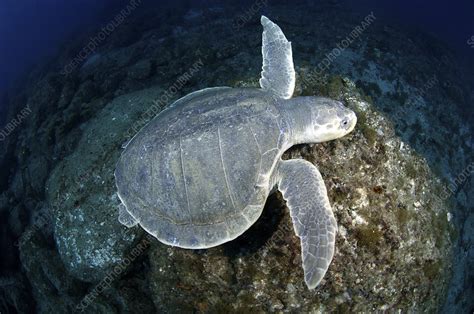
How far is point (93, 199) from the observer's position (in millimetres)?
4211

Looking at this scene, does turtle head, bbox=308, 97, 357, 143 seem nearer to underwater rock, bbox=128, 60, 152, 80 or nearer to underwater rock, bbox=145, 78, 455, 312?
underwater rock, bbox=145, 78, 455, 312

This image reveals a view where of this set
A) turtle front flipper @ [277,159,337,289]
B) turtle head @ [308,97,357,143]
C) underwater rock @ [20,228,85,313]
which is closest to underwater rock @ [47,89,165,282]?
underwater rock @ [20,228,85,313]

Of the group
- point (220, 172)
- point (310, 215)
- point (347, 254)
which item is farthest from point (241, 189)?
point (347, 254)

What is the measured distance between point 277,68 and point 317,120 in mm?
946

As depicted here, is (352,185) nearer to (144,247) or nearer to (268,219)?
(268,219)

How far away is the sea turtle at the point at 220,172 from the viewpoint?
287 cm

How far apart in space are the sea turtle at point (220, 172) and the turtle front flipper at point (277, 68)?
1.78ft

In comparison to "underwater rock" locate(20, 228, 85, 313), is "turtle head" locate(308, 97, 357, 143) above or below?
above

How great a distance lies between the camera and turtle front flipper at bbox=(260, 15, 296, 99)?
3.69 m

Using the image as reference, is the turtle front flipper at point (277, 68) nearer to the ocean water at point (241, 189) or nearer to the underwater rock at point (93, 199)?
the ocean water at point (241, 189)

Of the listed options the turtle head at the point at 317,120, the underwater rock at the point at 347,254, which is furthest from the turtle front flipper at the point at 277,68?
the underwater rock at the point at 347,254

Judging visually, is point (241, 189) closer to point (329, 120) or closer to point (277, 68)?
point (329, 120)

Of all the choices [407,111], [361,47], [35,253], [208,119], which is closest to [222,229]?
[208,119]

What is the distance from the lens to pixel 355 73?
17.5 ft
